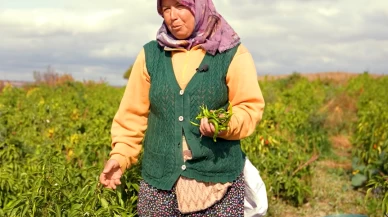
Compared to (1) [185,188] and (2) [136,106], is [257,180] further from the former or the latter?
(2) [136,106]

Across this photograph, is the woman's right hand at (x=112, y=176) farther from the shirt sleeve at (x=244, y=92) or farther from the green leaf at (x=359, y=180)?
the green leaf at (x=359, y=180)

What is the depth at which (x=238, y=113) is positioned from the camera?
2.41 meters

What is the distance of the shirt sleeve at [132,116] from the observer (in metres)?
2.62

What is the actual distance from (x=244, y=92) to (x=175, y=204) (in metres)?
0.56

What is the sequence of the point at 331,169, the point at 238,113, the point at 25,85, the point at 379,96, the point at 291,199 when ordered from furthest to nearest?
1. the point at 25,85
2. the point at 379,96
3. the point at 331,169
4. the point at 291,199
5. the point at 238,113

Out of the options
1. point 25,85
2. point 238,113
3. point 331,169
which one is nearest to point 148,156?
point 238,113

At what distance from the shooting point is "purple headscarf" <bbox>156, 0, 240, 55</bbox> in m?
2.45

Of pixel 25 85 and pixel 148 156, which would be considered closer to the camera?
pixel 148 156

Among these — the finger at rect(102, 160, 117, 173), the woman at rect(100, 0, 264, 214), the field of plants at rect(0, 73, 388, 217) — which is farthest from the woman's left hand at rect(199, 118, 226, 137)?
the field of plants at rect(0, 73, 388, 217)

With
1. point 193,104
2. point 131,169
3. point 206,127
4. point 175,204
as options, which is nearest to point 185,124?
point 193,104

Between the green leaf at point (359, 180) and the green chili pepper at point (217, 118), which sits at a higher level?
the green chili pepper at point (217, 118)

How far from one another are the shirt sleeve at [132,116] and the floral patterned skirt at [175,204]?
0.56 ft

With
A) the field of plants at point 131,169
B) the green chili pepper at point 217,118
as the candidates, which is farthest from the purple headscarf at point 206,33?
the field of plants at point 131,169

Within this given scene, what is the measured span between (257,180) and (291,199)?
2.65 meters
